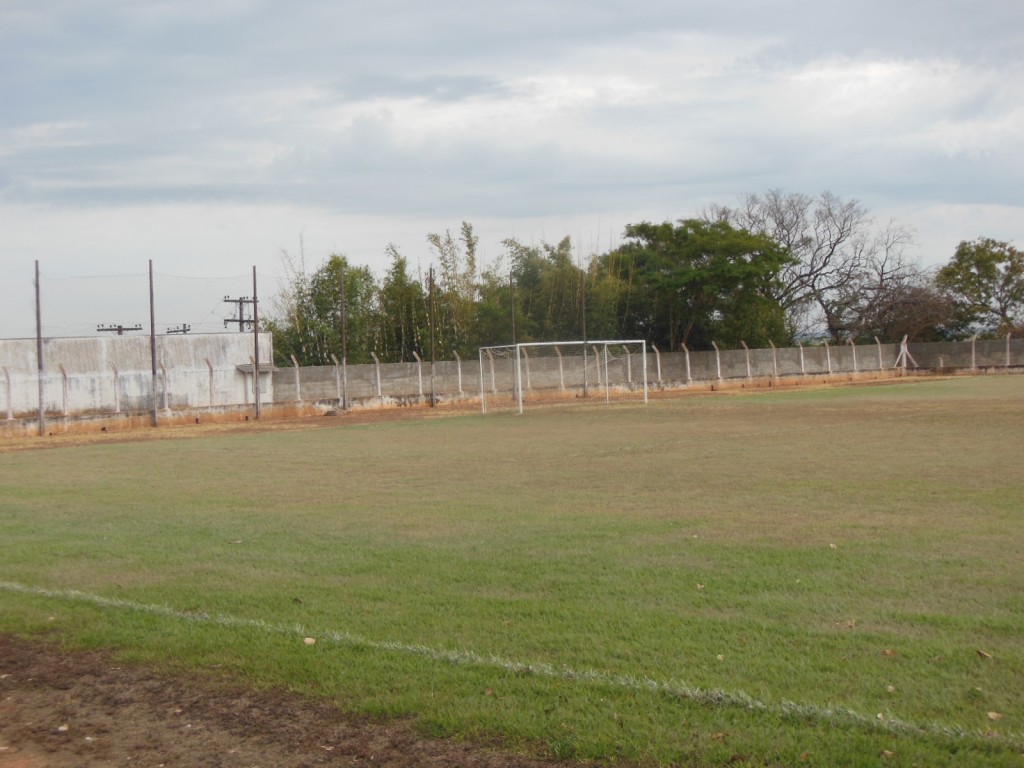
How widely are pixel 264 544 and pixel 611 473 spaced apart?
641 centimetres

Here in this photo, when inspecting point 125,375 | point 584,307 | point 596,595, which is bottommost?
point 596,595

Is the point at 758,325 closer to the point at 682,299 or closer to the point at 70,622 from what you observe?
the point at 682,299

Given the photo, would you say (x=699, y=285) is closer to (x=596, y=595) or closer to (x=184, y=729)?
(x=596, y=595)

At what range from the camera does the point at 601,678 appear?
16.9 feet

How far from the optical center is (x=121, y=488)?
1459 cm

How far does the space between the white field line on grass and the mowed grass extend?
0.05 feet

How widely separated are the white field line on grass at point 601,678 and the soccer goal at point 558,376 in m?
33.5

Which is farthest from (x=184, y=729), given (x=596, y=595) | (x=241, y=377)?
(x=241, y=377)

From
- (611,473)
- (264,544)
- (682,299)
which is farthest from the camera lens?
(682,299)

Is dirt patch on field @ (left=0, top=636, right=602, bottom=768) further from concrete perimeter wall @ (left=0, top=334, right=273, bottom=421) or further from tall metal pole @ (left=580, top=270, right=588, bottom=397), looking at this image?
tall metal pole @ (left=580, top=270, right=588, bottom=397)

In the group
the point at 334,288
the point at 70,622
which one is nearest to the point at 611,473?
the point at 70,622

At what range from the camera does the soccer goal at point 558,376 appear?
42750 millimetres

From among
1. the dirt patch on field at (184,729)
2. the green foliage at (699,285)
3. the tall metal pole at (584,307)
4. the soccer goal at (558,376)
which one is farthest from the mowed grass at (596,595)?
the green foliage at (699,285)

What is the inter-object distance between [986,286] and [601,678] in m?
71.0
